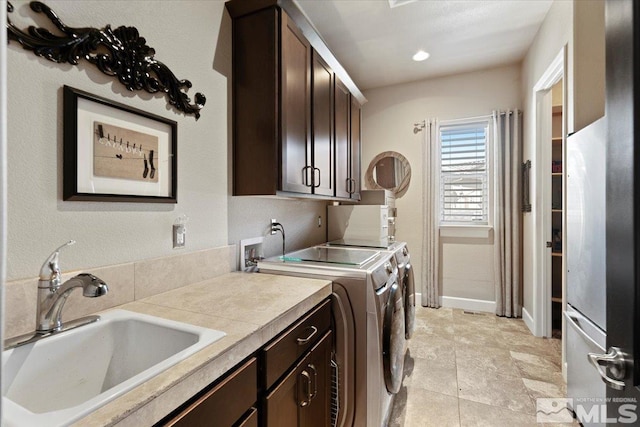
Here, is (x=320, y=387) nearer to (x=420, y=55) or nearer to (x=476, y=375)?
(x=476, y=375)

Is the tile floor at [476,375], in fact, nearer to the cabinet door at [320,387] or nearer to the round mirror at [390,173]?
the cabinet door at [320,387]

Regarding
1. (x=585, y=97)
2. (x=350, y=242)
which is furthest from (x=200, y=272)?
(x=585, y=97)

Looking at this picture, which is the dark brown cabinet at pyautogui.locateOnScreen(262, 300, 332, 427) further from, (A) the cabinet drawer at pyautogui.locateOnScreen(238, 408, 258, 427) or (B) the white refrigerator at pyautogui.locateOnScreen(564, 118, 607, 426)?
(B) the white refrigerator at pyautogui.locateOnScreen(564, 118, 607, 426)

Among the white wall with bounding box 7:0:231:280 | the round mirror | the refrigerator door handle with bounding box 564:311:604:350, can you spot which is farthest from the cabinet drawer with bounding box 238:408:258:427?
the round mirror

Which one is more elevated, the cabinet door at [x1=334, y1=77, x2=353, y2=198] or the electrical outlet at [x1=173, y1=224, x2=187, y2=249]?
the cabinet door at [x1=334, y1=77, x2=353, y2=198]

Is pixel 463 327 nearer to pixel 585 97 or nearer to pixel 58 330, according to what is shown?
pixel 585 97

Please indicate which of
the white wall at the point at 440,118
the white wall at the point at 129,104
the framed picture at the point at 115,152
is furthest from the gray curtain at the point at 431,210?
the framed picture at the point at 115,152

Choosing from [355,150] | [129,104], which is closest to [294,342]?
[129,104]

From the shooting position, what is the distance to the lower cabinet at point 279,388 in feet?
2.35

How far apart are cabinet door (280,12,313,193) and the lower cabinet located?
2.55ft

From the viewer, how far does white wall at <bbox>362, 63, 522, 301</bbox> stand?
3396mm

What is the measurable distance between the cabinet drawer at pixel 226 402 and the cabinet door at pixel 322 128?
4.40ft

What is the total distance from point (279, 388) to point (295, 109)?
1.45 m

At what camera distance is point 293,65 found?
175cm
